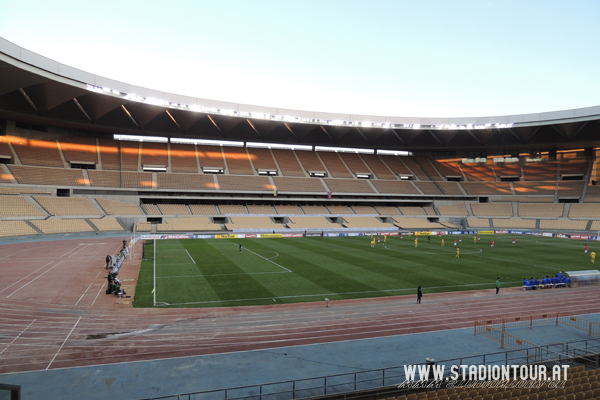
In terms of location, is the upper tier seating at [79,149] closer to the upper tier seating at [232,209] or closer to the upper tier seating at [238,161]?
the upper tier seating at [232,209]

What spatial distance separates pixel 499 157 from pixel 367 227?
38373 mm

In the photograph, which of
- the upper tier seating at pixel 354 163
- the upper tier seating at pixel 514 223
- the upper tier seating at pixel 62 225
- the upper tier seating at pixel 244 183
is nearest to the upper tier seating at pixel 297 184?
the upper tier seating at pixel 244 183

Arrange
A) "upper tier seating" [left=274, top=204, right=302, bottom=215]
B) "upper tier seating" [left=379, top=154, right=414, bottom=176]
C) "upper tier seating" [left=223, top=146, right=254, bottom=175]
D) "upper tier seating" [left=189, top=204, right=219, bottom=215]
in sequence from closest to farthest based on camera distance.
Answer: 1. "upper tier seating" [left=189, top=204, right=219, bottom=215]
2. "upper tier seating" [left=274, top=204, right=302, bottom=215]
3. "upper tier seating" [left=223, top=146, right=254, bottom=175]
4. "upper tier seating" [left=379, top=154, right=414, bottom=176]

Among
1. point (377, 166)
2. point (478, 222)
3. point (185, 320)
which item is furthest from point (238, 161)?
point (185, 320)

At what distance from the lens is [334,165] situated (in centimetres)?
7269

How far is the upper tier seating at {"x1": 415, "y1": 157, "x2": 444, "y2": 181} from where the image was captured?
75.2 meters

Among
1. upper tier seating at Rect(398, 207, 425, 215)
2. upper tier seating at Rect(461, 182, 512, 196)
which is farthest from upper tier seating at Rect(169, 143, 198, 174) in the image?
upper tier seating at Rect(461, 182, 512, 196)

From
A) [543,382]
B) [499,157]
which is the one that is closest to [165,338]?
[543,382]

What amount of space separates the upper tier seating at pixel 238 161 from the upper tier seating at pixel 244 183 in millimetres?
1903

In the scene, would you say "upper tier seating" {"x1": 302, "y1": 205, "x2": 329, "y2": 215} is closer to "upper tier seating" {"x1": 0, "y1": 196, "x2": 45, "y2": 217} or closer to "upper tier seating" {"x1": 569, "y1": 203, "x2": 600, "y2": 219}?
"upper tier seating" {"x1": 0, "y1": 196, "x2": 45, "y2": 217}

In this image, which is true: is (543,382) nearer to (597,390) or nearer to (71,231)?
(597,390)

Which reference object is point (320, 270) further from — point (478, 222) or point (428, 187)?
point (428, 187)

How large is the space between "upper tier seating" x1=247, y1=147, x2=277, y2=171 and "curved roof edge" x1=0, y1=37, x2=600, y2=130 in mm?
10913

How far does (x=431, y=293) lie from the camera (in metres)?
19.3
